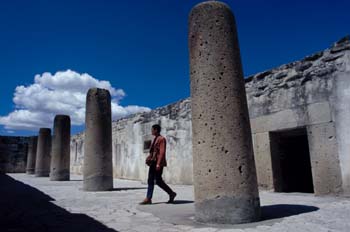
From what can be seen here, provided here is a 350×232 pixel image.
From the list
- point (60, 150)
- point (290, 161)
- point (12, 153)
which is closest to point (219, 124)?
point (290, 161)

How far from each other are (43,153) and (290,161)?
52.8 ft

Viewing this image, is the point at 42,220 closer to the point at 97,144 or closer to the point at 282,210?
the point at 282,210

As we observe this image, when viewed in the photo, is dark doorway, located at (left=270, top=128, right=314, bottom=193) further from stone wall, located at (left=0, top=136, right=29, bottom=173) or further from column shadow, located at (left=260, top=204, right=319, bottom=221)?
stone wall, located at (left=0, top=136, right=29, bottom=173)

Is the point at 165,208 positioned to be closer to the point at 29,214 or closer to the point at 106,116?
the point at 29,214

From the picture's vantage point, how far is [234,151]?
13.4ft

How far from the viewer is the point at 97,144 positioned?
9305 mm

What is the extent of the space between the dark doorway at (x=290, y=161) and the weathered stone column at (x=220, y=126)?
4.00m

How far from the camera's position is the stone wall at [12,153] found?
1066 inches

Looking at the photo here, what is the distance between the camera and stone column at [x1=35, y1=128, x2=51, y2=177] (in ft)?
62.8

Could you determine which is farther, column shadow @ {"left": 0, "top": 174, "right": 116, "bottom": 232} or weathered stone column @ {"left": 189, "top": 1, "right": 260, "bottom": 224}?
weathered stone column @ {"left": 189, "top": 1, "right": 260, "bottom": 224}

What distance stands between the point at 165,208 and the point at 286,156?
181 inches

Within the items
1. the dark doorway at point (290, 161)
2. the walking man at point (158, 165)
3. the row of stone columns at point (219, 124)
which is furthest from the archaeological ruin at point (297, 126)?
the row of stone columns at point (219, 124)

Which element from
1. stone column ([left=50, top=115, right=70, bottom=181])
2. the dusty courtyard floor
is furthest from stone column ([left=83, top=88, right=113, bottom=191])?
stone column ([left=50, top=115, right=70, bottom=181])

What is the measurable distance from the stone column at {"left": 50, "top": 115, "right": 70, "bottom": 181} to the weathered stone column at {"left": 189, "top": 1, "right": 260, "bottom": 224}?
1215cm
